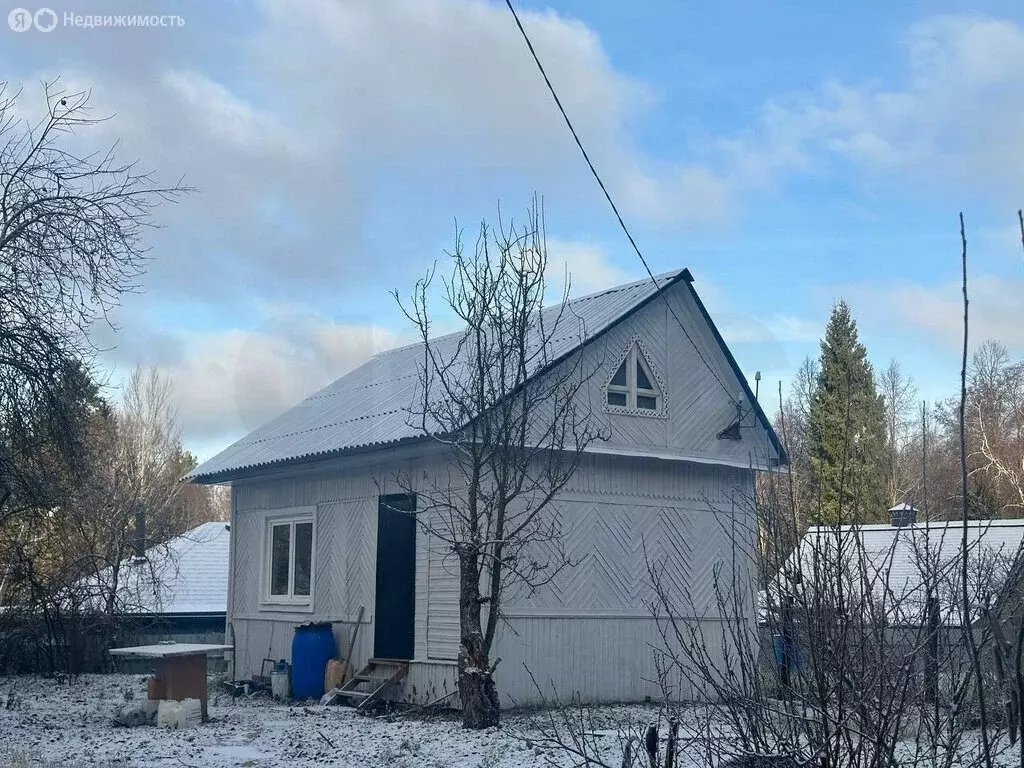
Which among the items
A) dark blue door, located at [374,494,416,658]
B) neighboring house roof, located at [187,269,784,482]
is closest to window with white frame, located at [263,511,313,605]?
neighboring house roof, located at [187,269,784,482]

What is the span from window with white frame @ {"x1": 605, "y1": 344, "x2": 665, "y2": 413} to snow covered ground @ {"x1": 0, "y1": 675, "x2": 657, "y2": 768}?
164 inches

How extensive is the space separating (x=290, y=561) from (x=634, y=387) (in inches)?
251

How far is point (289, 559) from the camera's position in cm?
1827

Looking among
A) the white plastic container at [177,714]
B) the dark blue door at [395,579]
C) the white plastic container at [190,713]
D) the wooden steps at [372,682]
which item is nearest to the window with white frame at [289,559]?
the dark blue door at [395,579]

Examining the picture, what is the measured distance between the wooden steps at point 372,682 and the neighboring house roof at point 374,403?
2.95 metres

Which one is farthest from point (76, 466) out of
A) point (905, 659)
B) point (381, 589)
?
point (905, 659)

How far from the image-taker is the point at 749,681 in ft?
19.6

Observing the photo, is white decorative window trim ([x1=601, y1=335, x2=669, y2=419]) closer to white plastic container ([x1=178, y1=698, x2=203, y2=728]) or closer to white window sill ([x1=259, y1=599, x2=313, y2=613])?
white window sill ([x1=259, y1=599, x2=313, y2=613])

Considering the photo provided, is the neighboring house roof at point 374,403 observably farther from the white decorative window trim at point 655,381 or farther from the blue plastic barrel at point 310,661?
the blue plastic barrel at point 310,661

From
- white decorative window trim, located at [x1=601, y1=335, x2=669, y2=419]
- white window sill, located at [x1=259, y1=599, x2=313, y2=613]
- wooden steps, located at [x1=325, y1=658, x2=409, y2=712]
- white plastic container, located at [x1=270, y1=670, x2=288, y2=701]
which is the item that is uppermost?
white decorative window trim, located at [x1=601, y1=335, x2=669, y2=419]

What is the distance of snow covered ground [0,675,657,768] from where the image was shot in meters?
10.9

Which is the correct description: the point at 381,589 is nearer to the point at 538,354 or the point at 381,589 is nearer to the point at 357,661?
the point at 357,661

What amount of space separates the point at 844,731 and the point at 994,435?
37.8 m

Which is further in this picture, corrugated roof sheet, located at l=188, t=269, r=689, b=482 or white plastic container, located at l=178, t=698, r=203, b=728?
corrugated roof sheet, located at l=188, t=269, r=689, b=482
